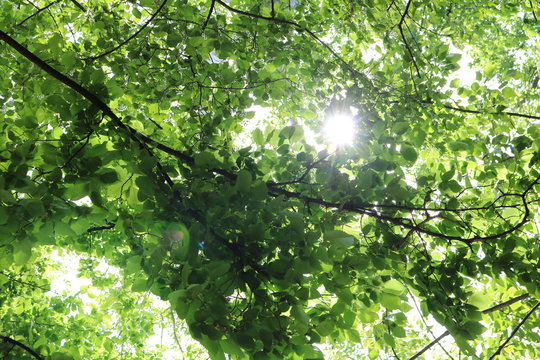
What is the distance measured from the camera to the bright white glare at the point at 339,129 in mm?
2008

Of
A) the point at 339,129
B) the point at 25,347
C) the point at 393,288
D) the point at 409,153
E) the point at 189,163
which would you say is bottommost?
the point at 393,288

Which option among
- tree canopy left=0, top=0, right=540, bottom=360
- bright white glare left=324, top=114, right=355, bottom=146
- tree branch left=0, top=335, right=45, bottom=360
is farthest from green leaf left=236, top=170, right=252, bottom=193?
tree branch left=0, top=335, right=45, bottom=360

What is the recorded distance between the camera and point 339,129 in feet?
6.79

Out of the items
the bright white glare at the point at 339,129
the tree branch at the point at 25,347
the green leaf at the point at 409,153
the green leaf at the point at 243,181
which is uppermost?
the bright white glare at the point at 339,129

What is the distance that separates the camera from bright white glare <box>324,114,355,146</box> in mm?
2008

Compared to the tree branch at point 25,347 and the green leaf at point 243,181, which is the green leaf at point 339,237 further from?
the tree branch at point 25,347

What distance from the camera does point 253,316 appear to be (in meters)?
1.38

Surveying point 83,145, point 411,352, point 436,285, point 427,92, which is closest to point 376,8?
point 427,92

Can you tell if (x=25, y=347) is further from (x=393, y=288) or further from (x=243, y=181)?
(x=393, y=288)

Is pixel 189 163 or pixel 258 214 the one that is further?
pixel 189 163

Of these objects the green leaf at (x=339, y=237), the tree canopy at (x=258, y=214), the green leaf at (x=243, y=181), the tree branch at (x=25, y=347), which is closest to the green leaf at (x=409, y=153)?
the tree canopy at (x=258, y=214)

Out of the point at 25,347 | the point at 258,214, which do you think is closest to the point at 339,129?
the point at 258,214

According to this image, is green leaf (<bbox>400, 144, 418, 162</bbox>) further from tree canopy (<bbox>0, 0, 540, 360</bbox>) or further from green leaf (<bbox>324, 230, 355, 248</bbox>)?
green leaf (<bbox>324, 230, 355, 248</bbox>)

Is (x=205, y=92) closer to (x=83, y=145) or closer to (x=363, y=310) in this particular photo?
(x=83, y=145)
